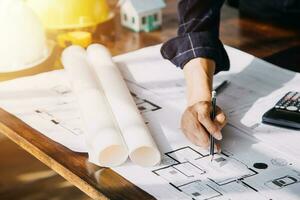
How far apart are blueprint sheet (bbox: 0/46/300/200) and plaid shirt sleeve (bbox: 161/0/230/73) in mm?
49

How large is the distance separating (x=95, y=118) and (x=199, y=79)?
212 mm

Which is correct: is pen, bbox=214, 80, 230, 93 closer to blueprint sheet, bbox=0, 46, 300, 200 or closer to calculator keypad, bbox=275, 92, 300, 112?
blueprint sheet, bbox=0, 46, 300, 200

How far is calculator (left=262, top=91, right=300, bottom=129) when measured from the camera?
0.92m

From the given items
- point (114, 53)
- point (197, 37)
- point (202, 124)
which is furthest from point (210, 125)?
point (114, 53)

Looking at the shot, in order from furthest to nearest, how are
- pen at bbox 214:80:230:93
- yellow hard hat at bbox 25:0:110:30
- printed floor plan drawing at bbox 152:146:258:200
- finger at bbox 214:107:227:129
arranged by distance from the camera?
yellow hard hat at bbox 25:0:110:30
pen at bbox 214:80:230:93
finger at bbox 214:107:227:129
printed floor plan drawing at bbox 152:146:258:200

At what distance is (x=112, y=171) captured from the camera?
0.83 m

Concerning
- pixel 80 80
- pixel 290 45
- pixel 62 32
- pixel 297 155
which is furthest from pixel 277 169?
pixel 62 32

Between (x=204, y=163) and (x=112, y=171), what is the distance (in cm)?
13

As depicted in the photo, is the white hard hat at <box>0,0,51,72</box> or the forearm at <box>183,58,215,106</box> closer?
the forearm at <box>183,58,215,106</box>

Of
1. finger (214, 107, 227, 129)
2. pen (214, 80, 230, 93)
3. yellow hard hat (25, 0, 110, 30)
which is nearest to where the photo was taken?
finger (214, 107, 227, 129)

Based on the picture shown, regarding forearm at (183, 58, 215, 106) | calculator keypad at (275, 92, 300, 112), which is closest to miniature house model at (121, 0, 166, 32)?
forearm at (183, 58, 215, 106)

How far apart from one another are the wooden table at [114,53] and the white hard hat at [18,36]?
23mm

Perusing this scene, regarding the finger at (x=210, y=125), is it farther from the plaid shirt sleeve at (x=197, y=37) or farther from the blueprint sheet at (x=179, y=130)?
the plaid shirt sleeve at (x=197, y=37)

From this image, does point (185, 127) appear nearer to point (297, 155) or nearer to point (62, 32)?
point (297, 155)
